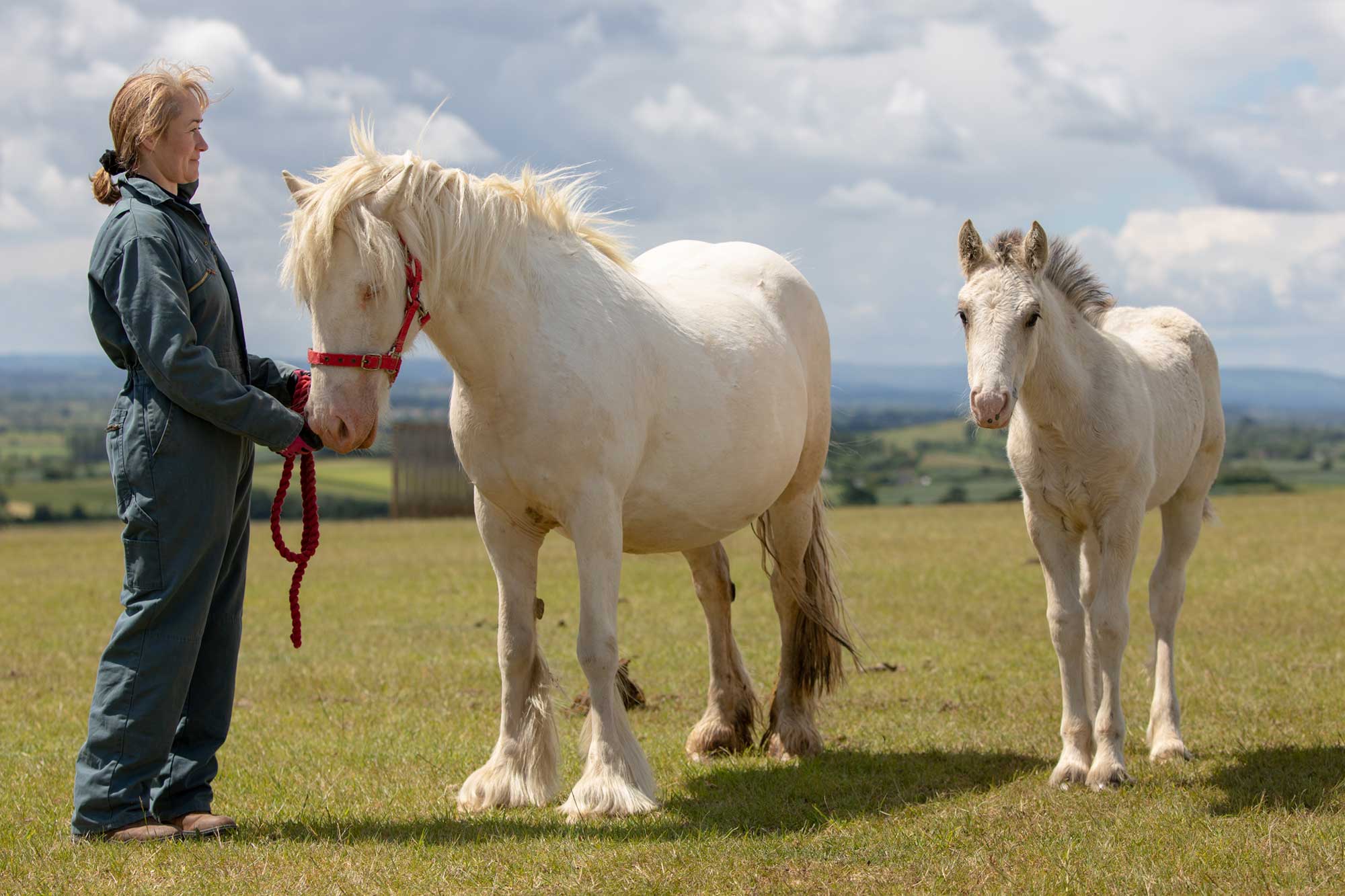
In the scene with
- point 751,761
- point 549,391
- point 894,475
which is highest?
point 549,391

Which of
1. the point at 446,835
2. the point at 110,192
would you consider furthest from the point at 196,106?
the point at 446,835

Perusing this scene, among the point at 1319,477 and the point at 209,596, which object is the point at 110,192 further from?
the point at 1319,477

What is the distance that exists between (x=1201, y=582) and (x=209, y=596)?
420 inches

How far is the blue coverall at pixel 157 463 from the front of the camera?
4.04 metres

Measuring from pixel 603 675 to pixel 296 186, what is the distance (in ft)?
7.03

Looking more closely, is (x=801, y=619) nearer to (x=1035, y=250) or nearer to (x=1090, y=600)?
(x=1090, y=600)

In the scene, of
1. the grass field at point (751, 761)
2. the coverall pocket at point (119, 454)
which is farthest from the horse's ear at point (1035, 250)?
the coverall pocket at point (119, 454)

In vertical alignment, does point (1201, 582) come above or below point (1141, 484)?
below

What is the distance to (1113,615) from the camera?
5320 millimetres

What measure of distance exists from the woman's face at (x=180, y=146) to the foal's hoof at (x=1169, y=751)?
187 inches

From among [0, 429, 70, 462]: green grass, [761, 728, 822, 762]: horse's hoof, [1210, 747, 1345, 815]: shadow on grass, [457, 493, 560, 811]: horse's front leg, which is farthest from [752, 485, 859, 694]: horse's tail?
[0, 429, 70, 462]: green grass

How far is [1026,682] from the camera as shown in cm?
765

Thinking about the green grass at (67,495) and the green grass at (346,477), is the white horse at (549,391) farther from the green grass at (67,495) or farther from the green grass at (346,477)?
the green grass at (67,495)

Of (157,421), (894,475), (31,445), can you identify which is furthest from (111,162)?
(31,445)
